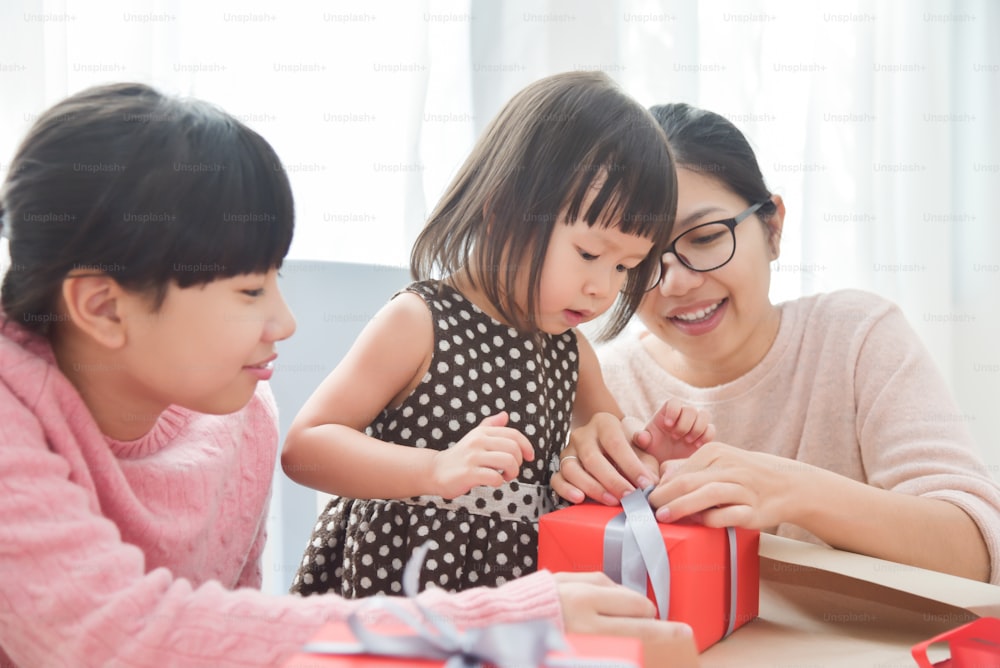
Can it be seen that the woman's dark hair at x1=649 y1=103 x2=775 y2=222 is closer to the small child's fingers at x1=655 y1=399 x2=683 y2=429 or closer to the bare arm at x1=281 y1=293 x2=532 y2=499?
the small child's fingers at x1=655 y1=399 x2=683 y2=429

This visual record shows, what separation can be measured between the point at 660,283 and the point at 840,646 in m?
0.54

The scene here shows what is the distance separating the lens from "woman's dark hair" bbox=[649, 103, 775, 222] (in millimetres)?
1183

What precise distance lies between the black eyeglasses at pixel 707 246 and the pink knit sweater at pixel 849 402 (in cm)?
22

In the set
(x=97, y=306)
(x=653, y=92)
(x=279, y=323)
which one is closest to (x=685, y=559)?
(x=279, y=323)

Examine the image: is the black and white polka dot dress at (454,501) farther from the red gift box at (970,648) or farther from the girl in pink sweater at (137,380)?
the red gift box at (970,648)

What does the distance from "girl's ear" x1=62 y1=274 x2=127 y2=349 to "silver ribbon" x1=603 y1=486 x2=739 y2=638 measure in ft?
1.54

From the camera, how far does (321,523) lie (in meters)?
1.04

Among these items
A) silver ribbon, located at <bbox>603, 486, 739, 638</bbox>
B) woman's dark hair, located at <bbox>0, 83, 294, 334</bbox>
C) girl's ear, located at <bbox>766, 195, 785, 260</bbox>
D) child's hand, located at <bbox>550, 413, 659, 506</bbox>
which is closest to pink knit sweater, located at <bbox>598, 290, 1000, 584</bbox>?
girl's ear, located at <bbox>766, 195, 785, 260</bbox>

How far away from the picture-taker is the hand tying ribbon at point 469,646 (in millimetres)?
515

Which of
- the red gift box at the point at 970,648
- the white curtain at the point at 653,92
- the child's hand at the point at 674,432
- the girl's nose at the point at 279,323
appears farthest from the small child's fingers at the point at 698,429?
the white curtain at the point at 653,92

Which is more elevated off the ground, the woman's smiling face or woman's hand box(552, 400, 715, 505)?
the woman's smiling face

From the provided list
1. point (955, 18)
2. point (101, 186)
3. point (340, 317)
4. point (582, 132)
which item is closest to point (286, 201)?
point (101, 186)

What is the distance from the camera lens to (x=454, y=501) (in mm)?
949

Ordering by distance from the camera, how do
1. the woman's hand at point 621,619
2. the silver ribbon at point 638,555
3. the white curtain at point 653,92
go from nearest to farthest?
the woman's hand at point 621,619, the silver ribbon at point 638,555, the white curtain at point 653,92
